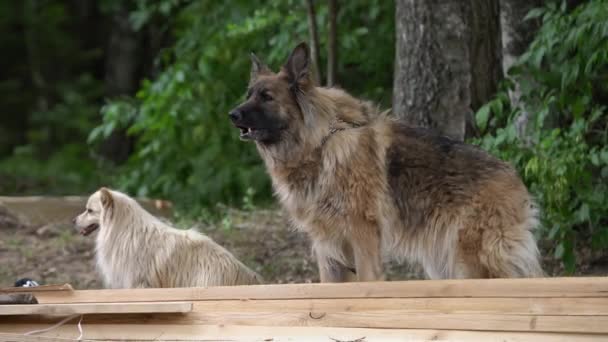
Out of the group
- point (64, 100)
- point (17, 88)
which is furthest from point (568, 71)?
point (17, 88)

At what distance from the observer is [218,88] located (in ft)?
42.1

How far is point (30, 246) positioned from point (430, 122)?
4.61 m

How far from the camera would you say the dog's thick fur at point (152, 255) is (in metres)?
7.77

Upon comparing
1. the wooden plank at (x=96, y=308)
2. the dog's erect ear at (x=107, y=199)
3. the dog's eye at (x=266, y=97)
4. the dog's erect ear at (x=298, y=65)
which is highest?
the dog's erect ear at (x=298, y=65)

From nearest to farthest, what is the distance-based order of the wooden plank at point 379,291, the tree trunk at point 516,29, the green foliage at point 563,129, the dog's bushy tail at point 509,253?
the wooden plank at point 379,291, the dog's bushy tail at point 509,253, the green foliage at point 563,129, the tree trunk at point 516,29

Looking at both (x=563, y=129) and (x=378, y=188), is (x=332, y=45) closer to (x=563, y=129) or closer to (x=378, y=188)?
(x=563, y=129)

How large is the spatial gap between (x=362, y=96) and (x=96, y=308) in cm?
669

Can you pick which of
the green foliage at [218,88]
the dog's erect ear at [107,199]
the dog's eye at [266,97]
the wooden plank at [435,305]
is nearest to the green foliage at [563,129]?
the dog's eye at [266,97]

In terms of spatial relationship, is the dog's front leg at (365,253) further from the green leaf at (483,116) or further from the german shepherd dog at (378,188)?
the green leaf at (483,116)

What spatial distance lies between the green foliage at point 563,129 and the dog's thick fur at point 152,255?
7.70 ft

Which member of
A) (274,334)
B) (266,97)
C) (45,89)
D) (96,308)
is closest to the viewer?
(274,334)

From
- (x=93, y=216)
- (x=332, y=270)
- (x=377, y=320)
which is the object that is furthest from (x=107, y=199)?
(x=377, y=320)

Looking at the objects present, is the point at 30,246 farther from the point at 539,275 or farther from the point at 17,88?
the point at 17,88

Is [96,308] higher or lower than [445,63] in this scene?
lower
